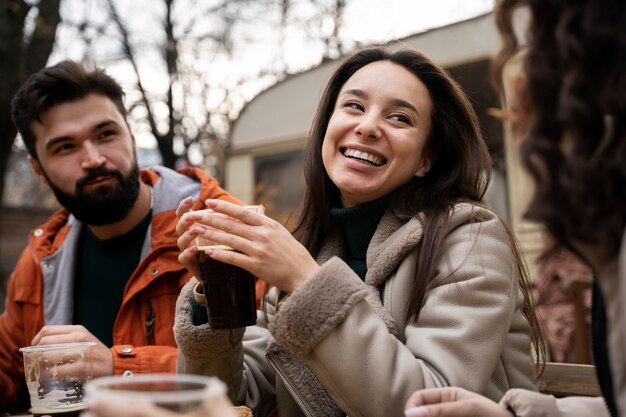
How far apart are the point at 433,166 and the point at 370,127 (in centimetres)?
36

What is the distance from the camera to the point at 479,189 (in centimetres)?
249

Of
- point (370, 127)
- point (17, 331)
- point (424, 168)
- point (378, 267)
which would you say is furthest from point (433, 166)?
point (17, 331)

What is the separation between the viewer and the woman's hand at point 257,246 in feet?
6.01

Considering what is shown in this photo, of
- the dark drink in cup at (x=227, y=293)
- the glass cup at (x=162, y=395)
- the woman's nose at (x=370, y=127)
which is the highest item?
the woman's nose at (x=370, y=127)

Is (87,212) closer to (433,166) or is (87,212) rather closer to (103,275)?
(103,275)

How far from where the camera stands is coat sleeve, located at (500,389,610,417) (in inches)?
60.1

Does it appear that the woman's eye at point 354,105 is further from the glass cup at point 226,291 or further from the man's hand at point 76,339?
the man's hand at point 76,339

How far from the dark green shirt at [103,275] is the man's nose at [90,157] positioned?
394mm

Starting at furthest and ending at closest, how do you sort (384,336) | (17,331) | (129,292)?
(17,331) < (129,292) < (384,336)

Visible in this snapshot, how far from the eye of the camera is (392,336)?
183cm

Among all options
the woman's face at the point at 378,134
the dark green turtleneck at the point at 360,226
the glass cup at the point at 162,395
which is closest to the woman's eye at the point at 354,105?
the woman's face at the point at 378,134

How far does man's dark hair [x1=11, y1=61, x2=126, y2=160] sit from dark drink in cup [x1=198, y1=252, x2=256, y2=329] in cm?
185

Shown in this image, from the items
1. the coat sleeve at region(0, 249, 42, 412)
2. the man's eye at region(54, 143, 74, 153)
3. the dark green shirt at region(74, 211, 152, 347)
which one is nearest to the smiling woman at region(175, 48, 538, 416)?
the dark green shirt at region(74, 211, 152, 347)

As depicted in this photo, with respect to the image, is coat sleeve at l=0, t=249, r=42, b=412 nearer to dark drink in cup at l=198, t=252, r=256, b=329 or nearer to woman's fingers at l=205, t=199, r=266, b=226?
dark drink in cup at l=198, t=252, r=256, b=329
